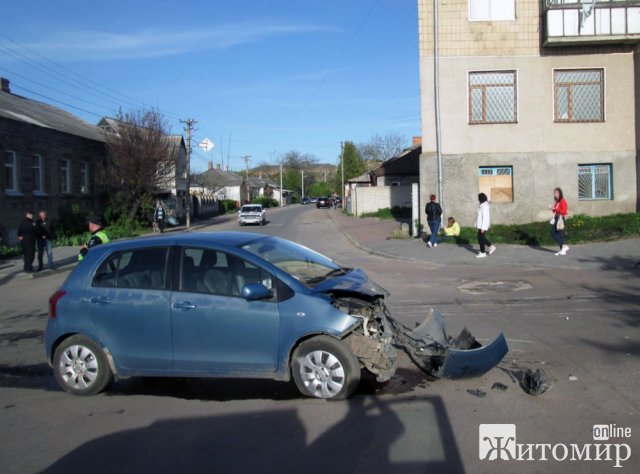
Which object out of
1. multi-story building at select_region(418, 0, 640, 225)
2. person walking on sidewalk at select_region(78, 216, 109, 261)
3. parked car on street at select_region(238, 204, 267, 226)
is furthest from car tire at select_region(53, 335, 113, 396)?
parked car on street at select_region(238, 204, 267, 226)

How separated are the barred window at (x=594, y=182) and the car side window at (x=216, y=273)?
65.2 ft

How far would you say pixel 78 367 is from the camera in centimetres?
619

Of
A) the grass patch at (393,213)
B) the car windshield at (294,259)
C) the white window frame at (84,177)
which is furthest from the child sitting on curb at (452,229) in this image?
the white window frame at (84,177)

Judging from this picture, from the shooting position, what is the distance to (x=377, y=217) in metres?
40.2

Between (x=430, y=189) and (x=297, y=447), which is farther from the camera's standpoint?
(x=430, y=189)

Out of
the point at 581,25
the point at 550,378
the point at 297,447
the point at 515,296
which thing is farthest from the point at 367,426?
the point at 581,25

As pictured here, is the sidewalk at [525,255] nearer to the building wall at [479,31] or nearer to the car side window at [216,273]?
the building wall at [479,31]

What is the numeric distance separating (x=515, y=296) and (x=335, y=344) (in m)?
6.24

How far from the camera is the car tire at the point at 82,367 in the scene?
6.14 meters

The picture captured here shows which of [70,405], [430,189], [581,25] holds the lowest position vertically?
[70,405]

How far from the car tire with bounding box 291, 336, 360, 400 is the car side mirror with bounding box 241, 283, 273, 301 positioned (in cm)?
57

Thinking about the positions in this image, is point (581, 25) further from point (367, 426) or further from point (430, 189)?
point (367, 426)

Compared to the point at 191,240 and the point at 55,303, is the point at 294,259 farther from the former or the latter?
the point at 55,303

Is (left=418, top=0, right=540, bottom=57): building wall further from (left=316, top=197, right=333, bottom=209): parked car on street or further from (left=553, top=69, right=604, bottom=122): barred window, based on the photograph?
(left=316, top=197, right=333, bottom=209): parked car on street
